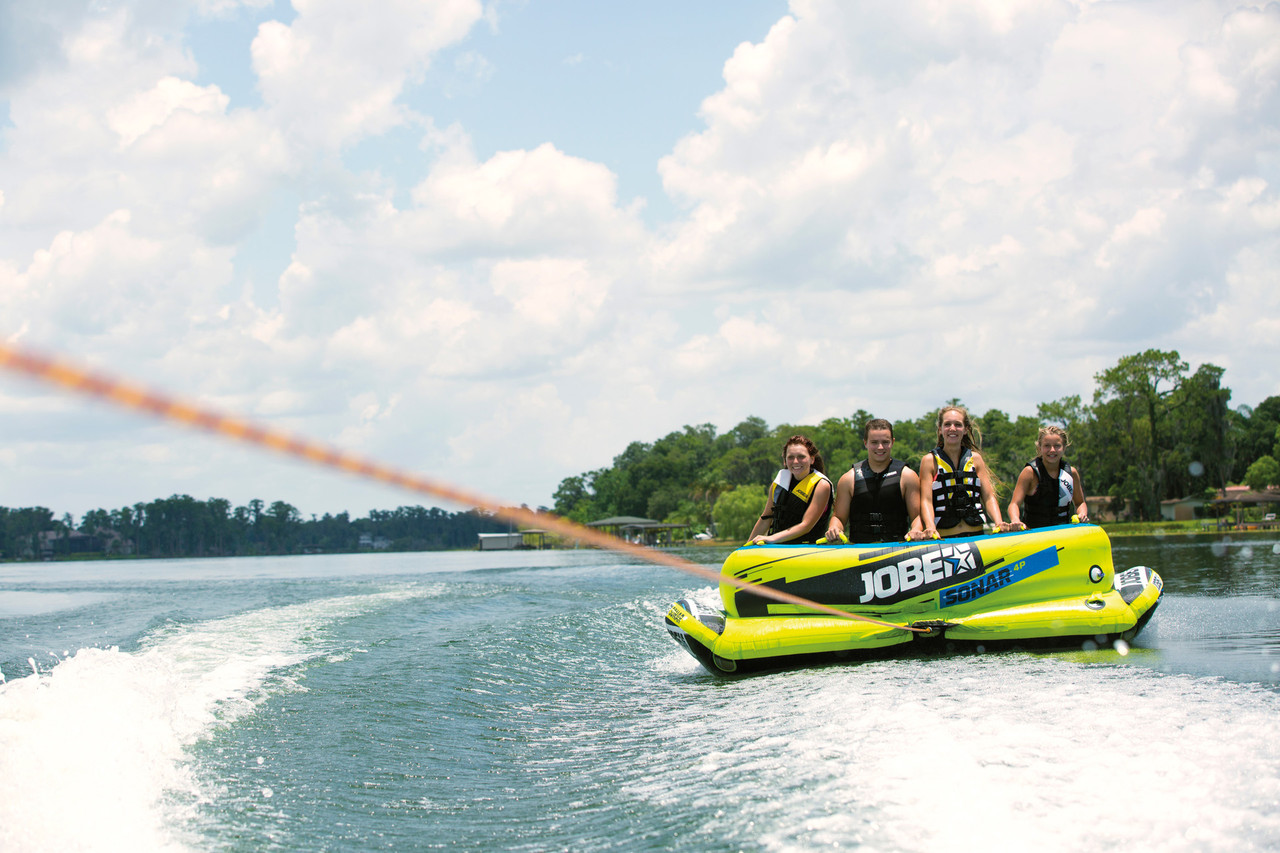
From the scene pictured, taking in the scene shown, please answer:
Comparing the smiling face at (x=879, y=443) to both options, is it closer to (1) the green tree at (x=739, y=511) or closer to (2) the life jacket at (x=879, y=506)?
(2) the life jacket at (x=879, y=506)

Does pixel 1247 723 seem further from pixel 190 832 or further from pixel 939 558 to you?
pixel 190 832

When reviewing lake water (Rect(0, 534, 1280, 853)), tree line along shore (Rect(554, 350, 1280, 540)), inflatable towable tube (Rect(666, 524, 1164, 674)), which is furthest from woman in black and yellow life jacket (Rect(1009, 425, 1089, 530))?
tree line along shore (Rect(554, 350, 1280, 540))

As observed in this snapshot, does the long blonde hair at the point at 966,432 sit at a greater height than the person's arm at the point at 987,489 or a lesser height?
greater

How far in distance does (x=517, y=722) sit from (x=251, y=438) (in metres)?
3.45

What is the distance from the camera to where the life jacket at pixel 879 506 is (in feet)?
21.9

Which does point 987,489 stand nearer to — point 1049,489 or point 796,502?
point 1049,489

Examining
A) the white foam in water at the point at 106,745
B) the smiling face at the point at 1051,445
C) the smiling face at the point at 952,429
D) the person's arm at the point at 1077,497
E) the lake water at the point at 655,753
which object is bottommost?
the lake water at the point at 655,753

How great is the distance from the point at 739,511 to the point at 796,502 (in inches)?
1983

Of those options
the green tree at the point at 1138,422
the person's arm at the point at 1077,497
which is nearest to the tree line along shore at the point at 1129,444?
the green tree at the point at 1138,422

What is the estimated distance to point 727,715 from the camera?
4836 mm

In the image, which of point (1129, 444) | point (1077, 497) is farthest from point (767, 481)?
point (1077, 497)

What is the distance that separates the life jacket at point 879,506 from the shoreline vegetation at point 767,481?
2150 mm

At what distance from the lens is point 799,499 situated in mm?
6789

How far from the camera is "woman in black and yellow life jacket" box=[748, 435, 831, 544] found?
665 centimetres
